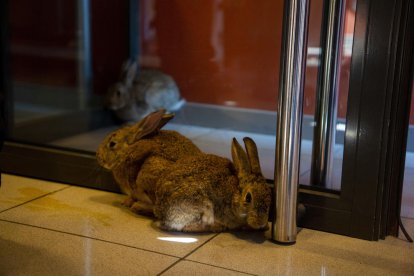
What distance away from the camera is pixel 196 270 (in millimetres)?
1211

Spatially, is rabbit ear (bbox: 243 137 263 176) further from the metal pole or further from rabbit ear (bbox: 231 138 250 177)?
the metal pole

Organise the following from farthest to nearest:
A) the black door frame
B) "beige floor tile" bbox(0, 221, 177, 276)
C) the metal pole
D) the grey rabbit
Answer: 1. the grey rabbit
2. the metal pole
3. the black door frame
4. "beige floor tile" bbox(0, 221, 177, 276)

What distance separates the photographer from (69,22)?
2.28 meters

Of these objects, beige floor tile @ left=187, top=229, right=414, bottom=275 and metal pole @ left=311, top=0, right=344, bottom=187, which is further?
metal pole @ left=311, top=0, right=344, bottom=187

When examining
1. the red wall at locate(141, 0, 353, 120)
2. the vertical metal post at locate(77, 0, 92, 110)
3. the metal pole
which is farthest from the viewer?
the vertical metal post at locate(77, 0, 92, 110)

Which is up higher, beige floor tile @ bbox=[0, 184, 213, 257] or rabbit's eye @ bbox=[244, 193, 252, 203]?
rabbit's eye @ bbox=[244, 193, 252, 203]

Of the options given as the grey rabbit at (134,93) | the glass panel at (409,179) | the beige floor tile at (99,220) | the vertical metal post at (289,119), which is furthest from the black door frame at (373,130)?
the grey rabbit at (134,93)

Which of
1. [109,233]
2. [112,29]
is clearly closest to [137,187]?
[109,233]

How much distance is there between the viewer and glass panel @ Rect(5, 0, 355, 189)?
1601 millimetres

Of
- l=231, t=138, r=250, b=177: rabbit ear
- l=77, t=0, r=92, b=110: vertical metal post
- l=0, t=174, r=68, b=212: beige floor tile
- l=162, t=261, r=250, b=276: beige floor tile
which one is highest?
l=77, t=0, r=92, b=110: vertical metal post

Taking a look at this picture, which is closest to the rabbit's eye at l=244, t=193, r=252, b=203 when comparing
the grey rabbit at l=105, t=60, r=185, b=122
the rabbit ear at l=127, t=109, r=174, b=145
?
the rabbit ear at l=127, t=109, r=174, b=145

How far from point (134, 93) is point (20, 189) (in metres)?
0.67

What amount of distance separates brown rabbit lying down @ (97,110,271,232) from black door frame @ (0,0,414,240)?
0.18 m

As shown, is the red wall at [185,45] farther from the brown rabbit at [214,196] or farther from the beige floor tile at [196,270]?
the beige floor tile at [196,270]
